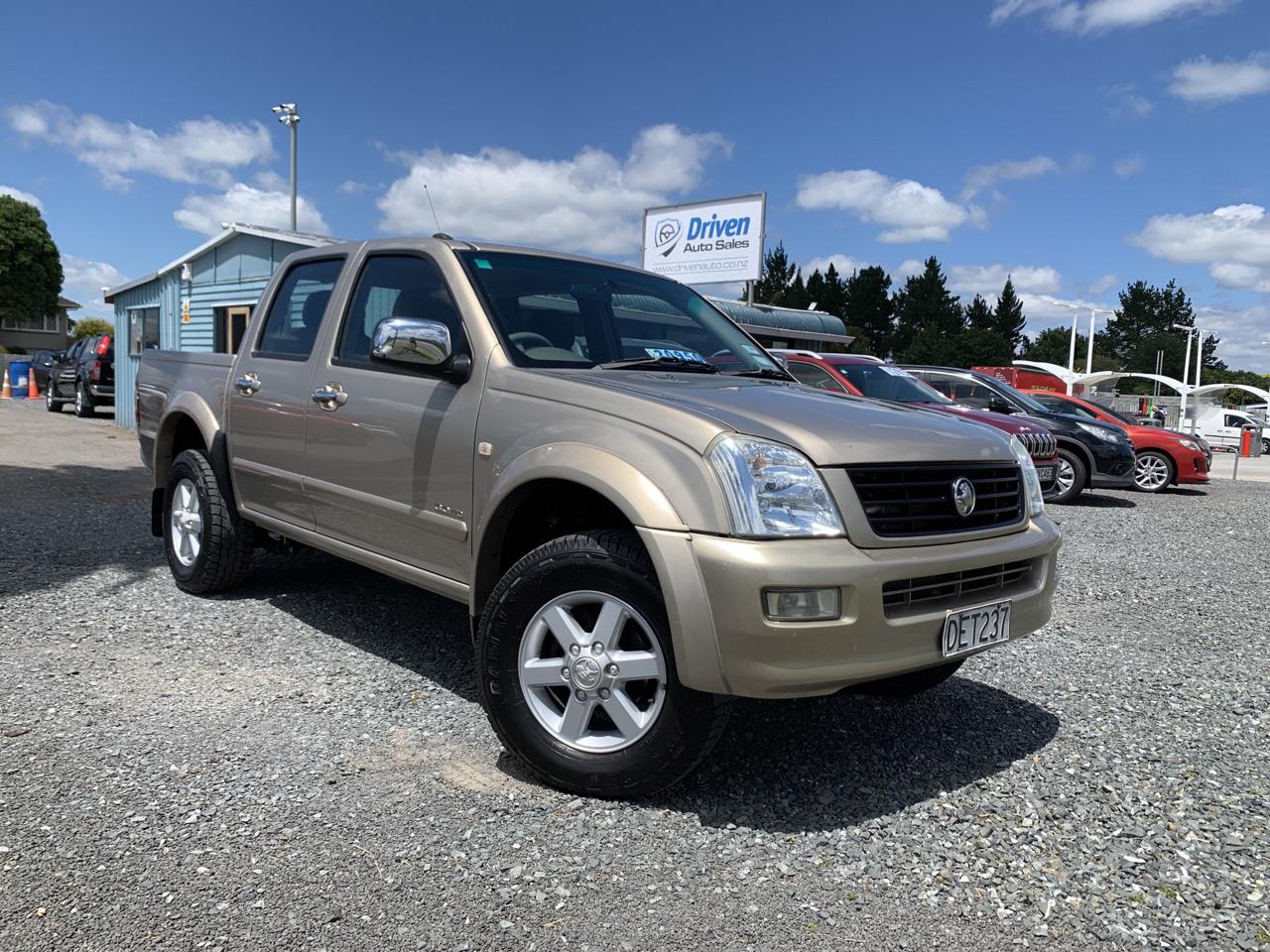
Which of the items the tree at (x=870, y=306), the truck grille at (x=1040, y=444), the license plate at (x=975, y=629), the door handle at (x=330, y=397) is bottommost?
the license plate at (x=975, y=629)

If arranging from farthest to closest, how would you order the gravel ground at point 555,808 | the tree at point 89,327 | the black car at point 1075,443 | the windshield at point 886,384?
the tree at point 89,327 < the black car at point 1075,443 < the windshield at point 886,384 < the gravel ground at point 555,808

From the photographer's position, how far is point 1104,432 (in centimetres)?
1254

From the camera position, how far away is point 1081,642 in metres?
5.31

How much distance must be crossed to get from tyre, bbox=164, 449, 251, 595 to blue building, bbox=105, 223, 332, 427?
10299 millimetres

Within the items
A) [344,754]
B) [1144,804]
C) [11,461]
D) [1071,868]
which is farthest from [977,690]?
[11,461]

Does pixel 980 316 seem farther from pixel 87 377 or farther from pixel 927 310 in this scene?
pixel 87 377

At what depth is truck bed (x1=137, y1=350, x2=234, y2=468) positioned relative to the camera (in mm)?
5195

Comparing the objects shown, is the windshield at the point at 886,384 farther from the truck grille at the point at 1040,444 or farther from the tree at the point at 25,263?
the tree at the point at 25,263

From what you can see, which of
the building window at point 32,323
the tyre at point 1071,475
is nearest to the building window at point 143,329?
the tyre at point 1071,475

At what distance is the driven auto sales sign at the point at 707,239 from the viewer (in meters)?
21.8

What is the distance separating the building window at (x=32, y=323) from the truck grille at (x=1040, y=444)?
225 feet

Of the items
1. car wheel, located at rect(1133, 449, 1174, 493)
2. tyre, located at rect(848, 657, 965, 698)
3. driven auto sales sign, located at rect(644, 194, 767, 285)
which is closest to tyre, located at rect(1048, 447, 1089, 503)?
car wheel, located at rect(1133, 449, 1174, 493)

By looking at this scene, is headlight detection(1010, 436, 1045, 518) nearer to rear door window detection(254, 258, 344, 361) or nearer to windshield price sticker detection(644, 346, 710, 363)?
windshield price sticker detection(644, 346, 710, 363)

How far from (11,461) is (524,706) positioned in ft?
39.0
